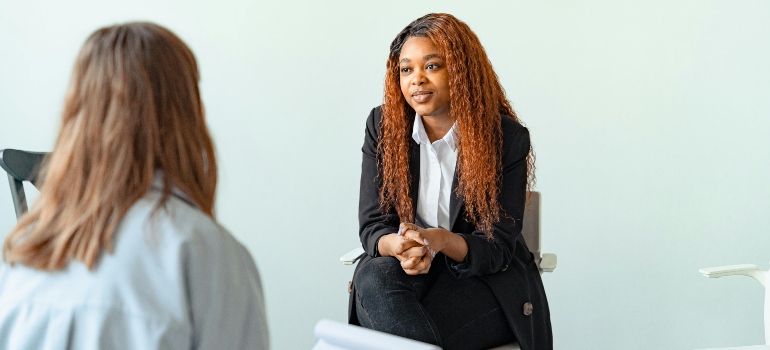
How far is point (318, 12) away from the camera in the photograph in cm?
327

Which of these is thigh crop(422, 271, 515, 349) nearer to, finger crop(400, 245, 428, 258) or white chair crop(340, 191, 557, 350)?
finger crop(400, 245, 428, 258)

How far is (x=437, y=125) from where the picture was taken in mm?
2404

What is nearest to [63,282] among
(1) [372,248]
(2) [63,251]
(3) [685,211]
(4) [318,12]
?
(2) [63,251]

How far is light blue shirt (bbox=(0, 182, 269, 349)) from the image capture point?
3.75 ft

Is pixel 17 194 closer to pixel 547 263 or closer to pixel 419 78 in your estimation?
pixel 419 78

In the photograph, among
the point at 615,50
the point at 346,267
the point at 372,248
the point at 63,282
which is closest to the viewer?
the point at 63,282

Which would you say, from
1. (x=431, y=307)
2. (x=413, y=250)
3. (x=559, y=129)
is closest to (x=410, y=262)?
(x=413, y=250)

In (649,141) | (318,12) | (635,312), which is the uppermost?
(318,12)

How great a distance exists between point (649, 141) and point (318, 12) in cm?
130

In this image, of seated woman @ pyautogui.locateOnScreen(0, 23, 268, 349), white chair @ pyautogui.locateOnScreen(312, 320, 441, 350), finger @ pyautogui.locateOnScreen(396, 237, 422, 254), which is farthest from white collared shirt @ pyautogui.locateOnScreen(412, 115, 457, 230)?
seated woman @ pyautogui.locateOnScreen(0, 23, 268, 349)

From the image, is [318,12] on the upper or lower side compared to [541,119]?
upper

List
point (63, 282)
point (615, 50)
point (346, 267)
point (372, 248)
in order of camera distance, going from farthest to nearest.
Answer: point (346, 267)
point (615, 50)
point (372, 248)
point (63, 282)

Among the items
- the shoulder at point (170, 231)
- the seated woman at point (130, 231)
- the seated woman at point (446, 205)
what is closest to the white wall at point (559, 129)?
the seated woman at point (446, 205)

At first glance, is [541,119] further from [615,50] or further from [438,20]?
[438,20]
